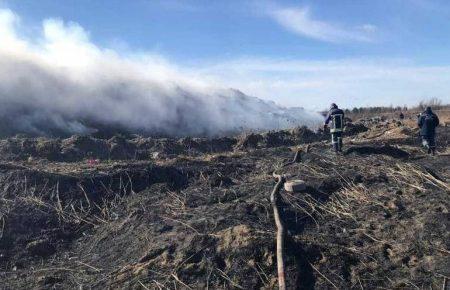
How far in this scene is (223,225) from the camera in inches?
281

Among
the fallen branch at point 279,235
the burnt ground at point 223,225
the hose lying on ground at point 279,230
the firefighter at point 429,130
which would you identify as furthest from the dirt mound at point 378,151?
the fallen branch at point 279,235

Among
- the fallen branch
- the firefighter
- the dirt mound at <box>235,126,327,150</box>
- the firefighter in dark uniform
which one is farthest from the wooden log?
the dirt mound at <box>235,126,327,150</box>

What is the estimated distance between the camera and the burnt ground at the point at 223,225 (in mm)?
6035

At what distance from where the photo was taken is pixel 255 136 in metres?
19.4

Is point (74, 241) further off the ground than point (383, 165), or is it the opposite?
point (383, 165)

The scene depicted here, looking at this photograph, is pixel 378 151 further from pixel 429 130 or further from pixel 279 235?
pixel 279 235

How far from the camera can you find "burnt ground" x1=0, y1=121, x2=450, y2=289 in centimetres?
604

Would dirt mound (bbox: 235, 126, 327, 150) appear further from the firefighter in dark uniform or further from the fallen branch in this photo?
the fallen branch

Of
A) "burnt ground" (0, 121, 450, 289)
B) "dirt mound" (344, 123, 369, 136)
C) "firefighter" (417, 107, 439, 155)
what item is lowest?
"burnt ground" (0, 121, 450, 289)

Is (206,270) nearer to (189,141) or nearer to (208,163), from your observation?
(208,163)

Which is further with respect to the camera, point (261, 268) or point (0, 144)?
point (0, 144)

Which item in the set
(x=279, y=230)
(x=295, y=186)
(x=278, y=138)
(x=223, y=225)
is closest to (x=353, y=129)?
(x=278, y=138)

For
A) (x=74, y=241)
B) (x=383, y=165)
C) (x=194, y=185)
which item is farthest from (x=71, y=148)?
(x=383, y=165)

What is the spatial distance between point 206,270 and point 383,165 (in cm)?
568
